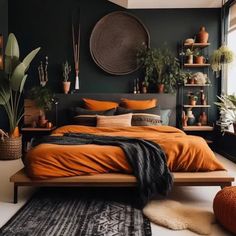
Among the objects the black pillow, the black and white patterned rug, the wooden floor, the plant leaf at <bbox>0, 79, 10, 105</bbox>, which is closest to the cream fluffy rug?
the black and white patterned rug

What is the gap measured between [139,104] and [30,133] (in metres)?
2.23

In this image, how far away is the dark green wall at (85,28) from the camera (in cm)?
619

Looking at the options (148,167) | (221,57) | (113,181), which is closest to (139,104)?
(221,57)

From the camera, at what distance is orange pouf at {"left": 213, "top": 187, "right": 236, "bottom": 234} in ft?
8.06

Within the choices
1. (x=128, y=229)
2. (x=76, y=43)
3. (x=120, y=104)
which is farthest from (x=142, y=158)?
(x=76, y=43)

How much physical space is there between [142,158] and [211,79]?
11.8ft

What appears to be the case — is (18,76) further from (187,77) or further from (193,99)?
(193,99)

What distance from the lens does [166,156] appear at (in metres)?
3.33

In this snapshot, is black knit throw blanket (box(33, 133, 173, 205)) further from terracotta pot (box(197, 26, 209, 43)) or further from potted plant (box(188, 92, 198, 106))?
terracotta pot (box(197, 26, 209, 43))

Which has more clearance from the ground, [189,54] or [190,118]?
[189,54]

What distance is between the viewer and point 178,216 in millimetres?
2816

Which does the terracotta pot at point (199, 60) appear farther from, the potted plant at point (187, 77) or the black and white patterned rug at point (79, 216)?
the black and white patterned rug at point (79, 216)

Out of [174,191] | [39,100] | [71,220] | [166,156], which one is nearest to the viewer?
[71,220]

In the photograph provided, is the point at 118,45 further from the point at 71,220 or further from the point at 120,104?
the point at 71,220
